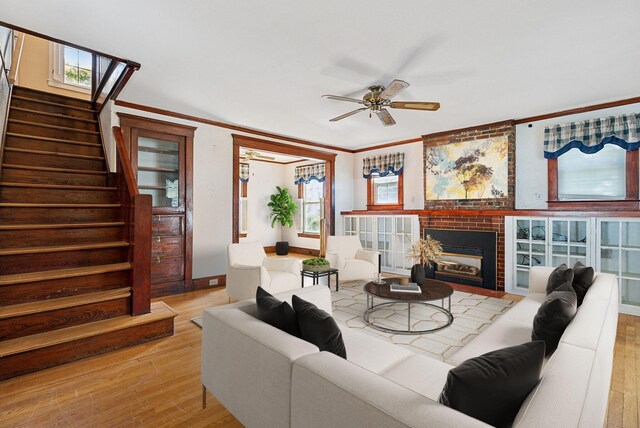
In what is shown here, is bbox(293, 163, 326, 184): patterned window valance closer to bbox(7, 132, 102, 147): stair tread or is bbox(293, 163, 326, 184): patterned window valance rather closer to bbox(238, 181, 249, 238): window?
bbox(238, 181, 249, 238): window

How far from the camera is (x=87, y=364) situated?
99.3 inches

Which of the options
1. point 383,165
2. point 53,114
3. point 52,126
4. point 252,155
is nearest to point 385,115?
point 383,165

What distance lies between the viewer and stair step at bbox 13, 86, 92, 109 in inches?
176

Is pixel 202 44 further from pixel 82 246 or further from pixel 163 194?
pixel 163 194

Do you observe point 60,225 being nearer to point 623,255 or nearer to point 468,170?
point 468,170

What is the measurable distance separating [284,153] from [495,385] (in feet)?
18.5

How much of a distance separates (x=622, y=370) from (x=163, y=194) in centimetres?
534

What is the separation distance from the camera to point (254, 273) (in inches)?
142

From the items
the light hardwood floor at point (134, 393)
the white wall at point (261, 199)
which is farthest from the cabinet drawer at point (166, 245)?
the white wall at point (261, 199)

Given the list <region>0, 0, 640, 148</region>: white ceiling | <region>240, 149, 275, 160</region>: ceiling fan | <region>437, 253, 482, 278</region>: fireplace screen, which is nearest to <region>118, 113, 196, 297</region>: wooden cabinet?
<region>0, 0, 640, 148</region>: white ceiling

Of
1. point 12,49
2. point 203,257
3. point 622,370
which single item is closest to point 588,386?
point 622,370

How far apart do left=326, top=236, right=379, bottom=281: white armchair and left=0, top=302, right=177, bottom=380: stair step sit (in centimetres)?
266

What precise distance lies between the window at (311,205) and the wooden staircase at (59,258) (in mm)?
5390

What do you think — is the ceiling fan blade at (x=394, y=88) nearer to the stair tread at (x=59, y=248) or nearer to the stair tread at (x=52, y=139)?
the stair tread at (x=59, y=248)
